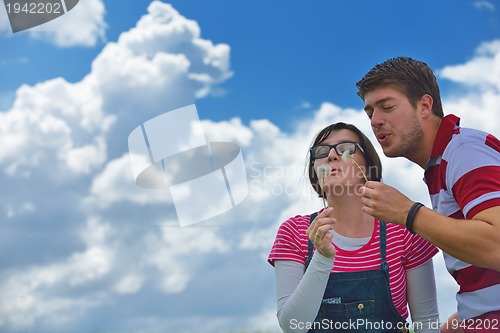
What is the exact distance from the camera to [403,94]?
423 centimetres

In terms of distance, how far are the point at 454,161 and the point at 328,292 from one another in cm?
130

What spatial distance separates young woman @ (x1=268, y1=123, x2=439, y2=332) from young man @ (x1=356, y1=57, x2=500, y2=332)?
13.3 inches

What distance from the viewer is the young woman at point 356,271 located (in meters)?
4.16

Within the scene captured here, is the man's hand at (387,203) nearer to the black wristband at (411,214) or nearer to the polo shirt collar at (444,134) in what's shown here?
the black wristband at (411,214)

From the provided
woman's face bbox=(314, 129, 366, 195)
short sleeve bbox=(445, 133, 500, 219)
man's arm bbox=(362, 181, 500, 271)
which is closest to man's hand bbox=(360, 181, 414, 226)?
man's arm bbox=(362, 181, 500, 271)

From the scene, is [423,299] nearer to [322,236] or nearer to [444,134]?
[322,236]

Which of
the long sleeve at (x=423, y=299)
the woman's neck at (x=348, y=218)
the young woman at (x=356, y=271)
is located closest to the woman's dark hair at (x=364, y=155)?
the young woman at (x=356, y=271)

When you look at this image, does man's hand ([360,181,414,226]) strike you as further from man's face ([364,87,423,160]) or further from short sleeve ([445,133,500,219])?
man's face ([364,87,423,160])

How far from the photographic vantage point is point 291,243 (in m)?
4.28

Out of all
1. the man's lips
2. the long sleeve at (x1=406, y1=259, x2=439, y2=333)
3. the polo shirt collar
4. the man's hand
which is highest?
the man's lips

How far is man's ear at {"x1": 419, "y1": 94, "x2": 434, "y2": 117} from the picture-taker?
4.22 meters

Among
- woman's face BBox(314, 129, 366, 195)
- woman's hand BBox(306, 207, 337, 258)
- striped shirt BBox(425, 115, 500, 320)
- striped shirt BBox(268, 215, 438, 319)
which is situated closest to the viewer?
striped shirt BBox(425, 115, 500, 320)

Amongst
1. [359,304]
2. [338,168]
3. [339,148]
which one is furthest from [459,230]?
[339,148]

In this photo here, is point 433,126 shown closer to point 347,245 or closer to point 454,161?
point 454,161
